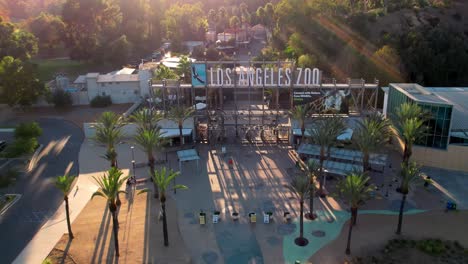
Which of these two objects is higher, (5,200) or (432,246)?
(5,200)

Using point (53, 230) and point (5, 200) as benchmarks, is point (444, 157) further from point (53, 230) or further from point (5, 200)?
point (5, 200)

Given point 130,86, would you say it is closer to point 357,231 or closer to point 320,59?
point 320,59

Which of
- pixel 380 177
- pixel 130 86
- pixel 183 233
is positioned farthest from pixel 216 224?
pixel 130 86

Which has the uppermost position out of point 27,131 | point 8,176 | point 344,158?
point 27,131

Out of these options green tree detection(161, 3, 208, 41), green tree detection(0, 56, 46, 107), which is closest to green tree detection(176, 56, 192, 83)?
green tree detection(0, 56, 46, 107)

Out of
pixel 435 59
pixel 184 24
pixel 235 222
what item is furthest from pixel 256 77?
pixel 184 24

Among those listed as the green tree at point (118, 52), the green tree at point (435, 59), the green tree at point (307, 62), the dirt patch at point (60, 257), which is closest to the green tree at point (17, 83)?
the green tree at point (118, 52)

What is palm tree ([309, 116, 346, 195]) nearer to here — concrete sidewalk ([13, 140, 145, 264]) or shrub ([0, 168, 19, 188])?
concrete sidewalk ([13, 140, 145, 264])

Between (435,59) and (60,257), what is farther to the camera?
(435,59)

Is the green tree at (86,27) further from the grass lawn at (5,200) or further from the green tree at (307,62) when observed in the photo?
the grass lawn at (5,200)
